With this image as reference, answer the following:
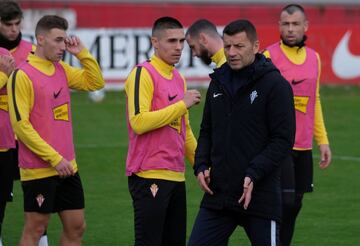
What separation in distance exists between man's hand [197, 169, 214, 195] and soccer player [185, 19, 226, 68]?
1.63 m

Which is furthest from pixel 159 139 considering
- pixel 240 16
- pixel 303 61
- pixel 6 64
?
pixel 240 16

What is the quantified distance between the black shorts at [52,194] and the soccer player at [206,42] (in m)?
1.54

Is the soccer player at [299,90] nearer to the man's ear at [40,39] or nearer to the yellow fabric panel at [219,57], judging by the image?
the yellow fabric panel at [219,57]

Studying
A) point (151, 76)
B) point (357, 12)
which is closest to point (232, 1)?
point (357, 12)

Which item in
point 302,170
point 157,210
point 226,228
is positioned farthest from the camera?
point 302,170

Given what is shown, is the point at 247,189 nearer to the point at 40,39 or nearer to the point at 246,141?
the point at 246,141

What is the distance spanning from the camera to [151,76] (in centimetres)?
848

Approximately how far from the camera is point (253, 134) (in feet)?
25.0

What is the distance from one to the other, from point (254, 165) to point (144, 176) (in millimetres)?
1291

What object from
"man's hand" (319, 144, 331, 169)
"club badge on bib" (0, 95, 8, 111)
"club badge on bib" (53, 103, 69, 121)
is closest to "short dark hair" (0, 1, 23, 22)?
"club badge on bib" (0, 95, 8, 111)

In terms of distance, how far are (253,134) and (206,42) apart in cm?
178

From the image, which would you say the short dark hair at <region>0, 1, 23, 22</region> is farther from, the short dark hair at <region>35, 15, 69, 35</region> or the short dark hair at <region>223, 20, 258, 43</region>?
the short dark hair at <region>223, 20, 258, 43</region>

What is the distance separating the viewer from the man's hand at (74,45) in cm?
925

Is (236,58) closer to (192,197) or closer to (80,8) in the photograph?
→ (192,197)
